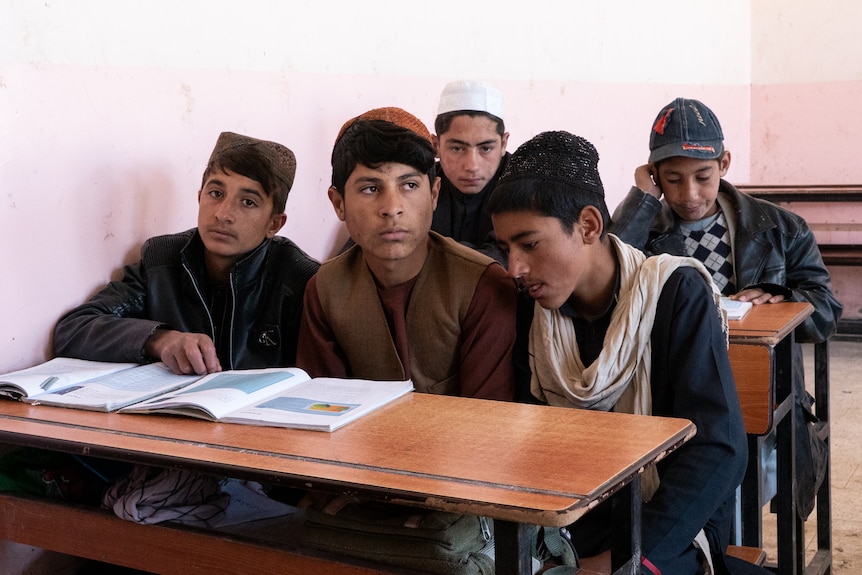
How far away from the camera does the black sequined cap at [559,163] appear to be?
175 cm

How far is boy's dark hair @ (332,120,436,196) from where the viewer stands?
196 cm

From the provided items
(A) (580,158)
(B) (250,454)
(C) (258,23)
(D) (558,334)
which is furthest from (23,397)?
(C) (258,23)

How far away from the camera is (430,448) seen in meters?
1.36

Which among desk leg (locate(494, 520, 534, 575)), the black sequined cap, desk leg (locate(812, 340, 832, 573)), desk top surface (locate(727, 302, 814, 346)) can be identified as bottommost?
desk leg (locate(812, 340, 832, 573))

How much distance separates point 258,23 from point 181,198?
54 centimetres

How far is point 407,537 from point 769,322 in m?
1.21

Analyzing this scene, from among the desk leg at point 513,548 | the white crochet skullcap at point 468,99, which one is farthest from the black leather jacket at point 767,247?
the desk leg at point 513,548

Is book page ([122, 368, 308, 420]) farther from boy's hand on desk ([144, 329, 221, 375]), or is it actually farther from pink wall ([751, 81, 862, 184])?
pink wall ([751, 81, 862, 184])

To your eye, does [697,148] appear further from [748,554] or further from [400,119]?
[748,554]

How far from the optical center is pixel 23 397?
1803 millimetres

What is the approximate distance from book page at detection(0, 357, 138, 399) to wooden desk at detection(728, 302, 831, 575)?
4.30 ft

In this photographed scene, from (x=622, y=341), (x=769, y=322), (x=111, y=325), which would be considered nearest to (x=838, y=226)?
(x=769, y=322)

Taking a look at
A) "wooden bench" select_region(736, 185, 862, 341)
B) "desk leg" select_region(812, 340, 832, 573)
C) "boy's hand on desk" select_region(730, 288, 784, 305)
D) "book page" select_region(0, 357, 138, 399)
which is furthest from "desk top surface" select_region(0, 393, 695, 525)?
"wooden bench" select_region(736, 185, 862, 341)

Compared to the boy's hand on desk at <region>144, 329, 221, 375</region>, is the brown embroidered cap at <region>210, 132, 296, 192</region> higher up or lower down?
higher up
